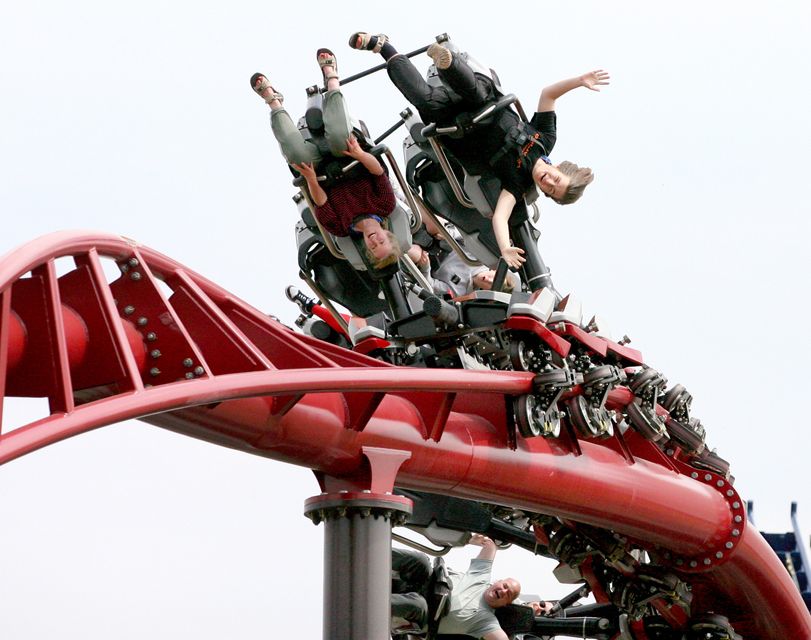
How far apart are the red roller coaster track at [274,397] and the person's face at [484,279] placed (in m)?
1.75

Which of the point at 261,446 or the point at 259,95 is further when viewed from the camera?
the point at 259,95

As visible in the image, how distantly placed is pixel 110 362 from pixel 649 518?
5.38 m

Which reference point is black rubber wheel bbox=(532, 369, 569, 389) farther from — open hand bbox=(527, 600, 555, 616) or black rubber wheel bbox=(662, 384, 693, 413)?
open hand bbox=(527, 600, 555, 616)

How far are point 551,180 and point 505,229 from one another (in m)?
0.44

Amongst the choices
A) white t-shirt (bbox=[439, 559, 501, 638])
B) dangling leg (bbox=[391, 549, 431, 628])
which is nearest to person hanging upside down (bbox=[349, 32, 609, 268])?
dangling leg (bbox=[391, 549, 431, 628])

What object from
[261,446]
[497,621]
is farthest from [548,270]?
[497,621]

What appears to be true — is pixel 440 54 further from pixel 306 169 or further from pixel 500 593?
pixel 500 593

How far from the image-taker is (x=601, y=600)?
12.9 metres

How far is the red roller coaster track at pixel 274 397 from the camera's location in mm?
5898

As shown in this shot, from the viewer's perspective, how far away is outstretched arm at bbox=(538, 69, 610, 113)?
9477 millimetres

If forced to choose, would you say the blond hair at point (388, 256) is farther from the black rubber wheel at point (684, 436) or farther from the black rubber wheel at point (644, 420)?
the black rubber wheel at point (684, 436)

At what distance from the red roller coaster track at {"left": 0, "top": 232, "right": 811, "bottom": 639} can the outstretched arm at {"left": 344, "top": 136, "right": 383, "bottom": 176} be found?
5.22 ft

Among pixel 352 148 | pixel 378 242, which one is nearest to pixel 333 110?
pixel 352 148

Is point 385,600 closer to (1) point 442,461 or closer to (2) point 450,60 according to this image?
(1) point 442,461
